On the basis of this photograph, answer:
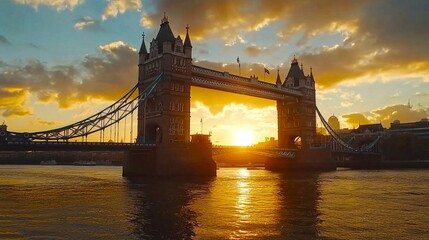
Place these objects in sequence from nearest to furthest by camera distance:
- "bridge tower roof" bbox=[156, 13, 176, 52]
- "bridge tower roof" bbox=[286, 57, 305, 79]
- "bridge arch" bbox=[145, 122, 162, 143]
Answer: "bridge tower roof" bbox=[156, 13, 176, 52], "bridge arch" bbox=[145, 122, 162, 143], "bridge tower roof" bbox=[286, 57, 305, 79]

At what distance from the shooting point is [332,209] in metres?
32.5

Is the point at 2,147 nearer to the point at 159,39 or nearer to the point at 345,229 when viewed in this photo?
the point at 159,39

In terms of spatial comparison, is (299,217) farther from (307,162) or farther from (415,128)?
(415,128)

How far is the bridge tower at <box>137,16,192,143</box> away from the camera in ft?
234

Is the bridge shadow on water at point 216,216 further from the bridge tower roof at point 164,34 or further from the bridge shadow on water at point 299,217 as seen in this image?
the bridge tower roof at point 164,34

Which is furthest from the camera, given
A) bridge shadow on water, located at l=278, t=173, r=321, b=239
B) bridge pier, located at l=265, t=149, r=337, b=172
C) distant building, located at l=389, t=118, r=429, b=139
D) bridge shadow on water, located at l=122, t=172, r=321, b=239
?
distant building, located at l=389, t=118, r=429, b=139

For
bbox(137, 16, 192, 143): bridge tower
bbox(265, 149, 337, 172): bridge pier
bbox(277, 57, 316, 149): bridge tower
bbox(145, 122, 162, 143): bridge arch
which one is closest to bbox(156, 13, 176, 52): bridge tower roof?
bbox(137, 16, 192, 143): bridge tower

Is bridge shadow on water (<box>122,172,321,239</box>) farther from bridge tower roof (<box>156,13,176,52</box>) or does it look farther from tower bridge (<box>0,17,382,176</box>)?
bridge tower roof (<box>156,13,176,52</box>)

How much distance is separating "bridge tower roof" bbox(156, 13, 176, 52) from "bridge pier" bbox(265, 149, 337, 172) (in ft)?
167

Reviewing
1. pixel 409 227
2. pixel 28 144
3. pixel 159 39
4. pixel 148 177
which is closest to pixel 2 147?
pixel 28 144

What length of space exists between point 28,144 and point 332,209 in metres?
43.3

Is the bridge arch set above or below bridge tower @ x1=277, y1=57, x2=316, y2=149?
below

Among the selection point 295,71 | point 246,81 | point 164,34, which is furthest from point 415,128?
point 164,34

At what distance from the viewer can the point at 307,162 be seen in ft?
351
